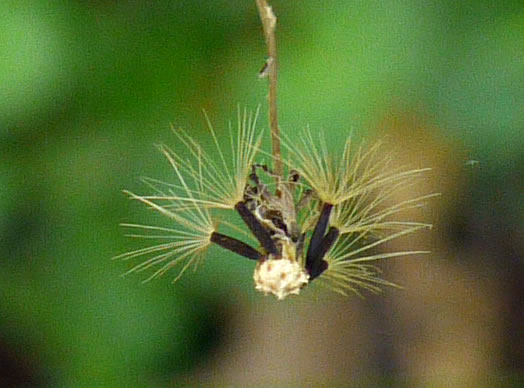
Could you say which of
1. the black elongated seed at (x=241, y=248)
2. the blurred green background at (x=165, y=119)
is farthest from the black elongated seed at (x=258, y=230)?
the blurred green background at (x=165, y=119)

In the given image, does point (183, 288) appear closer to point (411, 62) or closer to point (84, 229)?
point (84, 229)

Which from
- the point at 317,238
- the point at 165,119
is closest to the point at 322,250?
the point at 317,238

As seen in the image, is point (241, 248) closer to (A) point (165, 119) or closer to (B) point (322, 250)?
(B) point (322, 250)

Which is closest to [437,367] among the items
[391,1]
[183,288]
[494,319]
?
[494,319]

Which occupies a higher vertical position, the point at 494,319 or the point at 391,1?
the point at 391,1

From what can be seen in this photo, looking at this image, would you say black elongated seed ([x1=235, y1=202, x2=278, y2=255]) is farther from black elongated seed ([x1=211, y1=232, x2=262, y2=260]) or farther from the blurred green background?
the blurred green background
